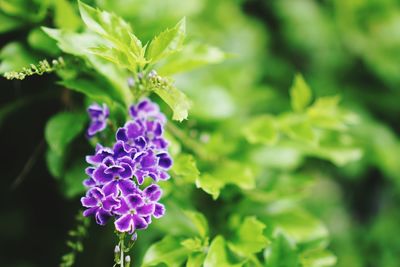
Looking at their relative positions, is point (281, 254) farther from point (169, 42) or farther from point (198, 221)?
point (169, 42)

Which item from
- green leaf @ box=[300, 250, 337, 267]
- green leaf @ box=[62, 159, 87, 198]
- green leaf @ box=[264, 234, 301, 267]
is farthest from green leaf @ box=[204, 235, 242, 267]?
green leaf @ box=[62, 159, 87, 198]

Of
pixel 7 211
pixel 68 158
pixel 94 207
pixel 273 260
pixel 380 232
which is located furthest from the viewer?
pixel 380 232

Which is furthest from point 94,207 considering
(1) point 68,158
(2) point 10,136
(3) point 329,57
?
(3) point 329,57

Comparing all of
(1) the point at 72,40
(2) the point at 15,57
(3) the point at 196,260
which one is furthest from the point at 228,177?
(2) the point at 15,57

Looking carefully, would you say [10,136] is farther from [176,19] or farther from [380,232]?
[380,232]

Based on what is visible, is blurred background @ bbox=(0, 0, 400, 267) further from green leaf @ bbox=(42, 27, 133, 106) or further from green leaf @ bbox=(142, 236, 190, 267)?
green leaf @ bbox=(142, 236, 190, 267)

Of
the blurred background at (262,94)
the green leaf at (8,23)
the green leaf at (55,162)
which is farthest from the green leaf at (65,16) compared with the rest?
the green leaf at (55,162)
